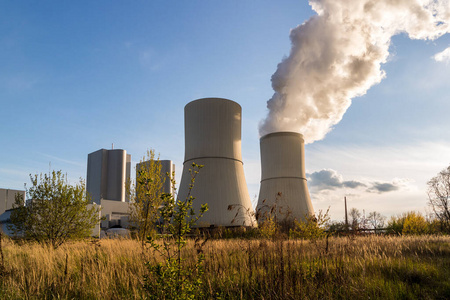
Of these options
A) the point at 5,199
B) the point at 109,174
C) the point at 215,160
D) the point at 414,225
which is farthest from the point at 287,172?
the point at 5,199

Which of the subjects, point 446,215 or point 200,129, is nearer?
point 446,215

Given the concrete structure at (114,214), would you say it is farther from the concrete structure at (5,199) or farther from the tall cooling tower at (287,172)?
the tall cooling tower at (287,172)

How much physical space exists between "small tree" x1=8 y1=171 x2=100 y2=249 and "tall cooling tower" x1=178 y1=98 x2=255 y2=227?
8069 mm

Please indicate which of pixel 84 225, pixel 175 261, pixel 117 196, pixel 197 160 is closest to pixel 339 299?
pixel 175 261

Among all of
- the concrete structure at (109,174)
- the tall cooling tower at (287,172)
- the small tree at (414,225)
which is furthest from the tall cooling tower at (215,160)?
the concrete structure at (109,174)

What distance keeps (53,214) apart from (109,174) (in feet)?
115

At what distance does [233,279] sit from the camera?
4.44 meters

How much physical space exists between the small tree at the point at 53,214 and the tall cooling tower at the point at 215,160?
8.07 meters

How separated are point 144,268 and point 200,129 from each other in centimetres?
1448

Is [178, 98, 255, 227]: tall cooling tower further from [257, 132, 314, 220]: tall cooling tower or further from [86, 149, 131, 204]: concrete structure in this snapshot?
[86, 149, 131, 204]: concrete structure

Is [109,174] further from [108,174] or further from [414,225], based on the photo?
[414,225]

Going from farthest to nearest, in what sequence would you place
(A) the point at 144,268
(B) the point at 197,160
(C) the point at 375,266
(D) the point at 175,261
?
(B) the point at 197,160 < (C) the point at 375,266 < (A) the point at 144,268 < (D) the point at 175,261

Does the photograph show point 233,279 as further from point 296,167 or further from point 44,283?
point 296,167

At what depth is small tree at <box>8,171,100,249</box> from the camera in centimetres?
1000
